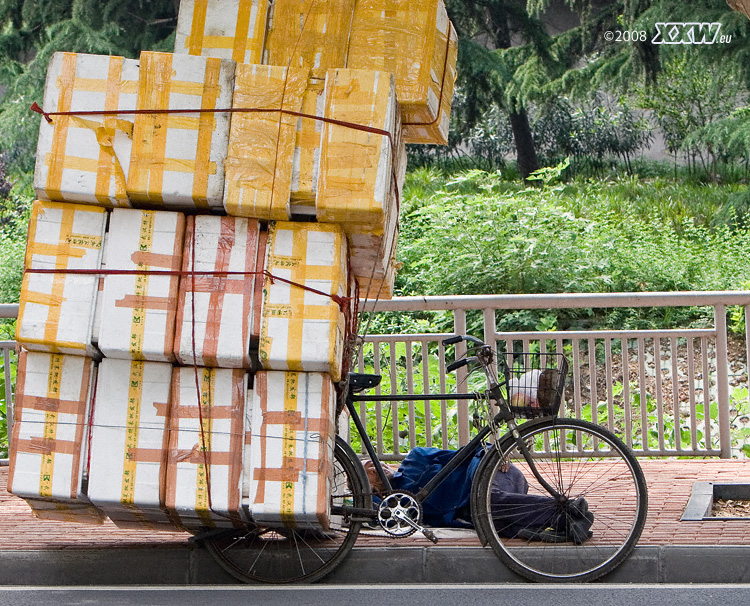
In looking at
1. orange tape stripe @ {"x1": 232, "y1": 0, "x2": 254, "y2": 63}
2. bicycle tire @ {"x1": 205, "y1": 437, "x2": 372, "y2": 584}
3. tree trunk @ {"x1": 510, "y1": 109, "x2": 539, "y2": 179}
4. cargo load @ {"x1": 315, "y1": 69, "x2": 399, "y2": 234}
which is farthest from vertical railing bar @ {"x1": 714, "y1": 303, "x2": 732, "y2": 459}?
tree trunk @ {"x1": 510, "y1": 109, "x2": 539, "y2": 179}

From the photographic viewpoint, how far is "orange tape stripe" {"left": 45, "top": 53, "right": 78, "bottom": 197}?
483 centimetres

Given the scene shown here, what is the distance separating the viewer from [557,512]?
550 centimetres

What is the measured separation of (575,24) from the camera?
2320 centimetres

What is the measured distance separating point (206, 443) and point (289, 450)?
1.35 ft

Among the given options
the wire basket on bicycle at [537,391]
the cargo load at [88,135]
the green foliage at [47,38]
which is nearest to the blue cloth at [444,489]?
the wire basket on bicycle at [537,391]

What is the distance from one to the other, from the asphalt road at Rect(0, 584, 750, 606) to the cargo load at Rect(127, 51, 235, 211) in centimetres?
203

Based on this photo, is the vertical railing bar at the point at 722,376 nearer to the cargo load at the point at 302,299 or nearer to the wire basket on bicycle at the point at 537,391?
the wire basket on bicycle at the point at 537,391

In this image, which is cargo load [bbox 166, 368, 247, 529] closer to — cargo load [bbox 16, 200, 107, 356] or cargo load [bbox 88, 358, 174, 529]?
cargo load [bbox 88, 358, 174, 529]

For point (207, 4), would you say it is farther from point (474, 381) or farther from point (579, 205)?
point (579, 205)

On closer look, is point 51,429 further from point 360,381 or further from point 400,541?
point 400,541

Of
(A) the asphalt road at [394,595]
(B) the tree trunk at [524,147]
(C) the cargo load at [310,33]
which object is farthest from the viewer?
(B) the tree trunk at [524,147]

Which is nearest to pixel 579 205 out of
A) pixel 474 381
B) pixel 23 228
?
pixel 474 381

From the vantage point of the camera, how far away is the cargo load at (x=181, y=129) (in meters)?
4.80

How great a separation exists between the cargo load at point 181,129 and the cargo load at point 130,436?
2.89 feet
